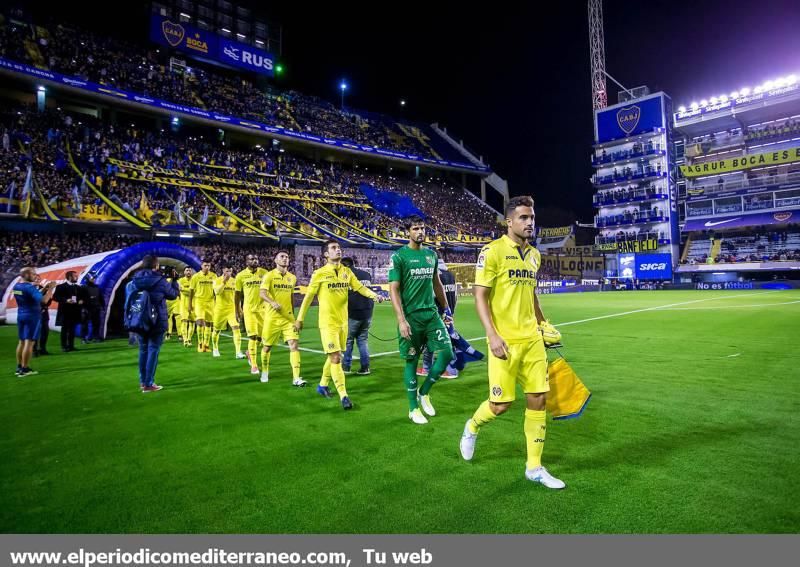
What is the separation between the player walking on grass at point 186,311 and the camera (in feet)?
40.6

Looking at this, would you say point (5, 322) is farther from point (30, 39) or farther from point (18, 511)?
point (30, 39)

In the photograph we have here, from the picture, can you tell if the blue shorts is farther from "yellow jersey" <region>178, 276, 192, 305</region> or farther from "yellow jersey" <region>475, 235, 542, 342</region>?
"yellow jersey" <region>475, 235, 542, 342</region>

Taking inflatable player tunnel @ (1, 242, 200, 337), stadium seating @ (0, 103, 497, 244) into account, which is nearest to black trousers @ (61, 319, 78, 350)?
inflatable player tunnel @ (1, 242, 200, 337)

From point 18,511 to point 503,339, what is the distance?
3.66 metres

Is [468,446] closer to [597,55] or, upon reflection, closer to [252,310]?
[252,310]

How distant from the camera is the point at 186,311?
12.8 metres

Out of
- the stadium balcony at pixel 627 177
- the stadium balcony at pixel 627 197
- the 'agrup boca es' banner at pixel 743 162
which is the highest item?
the stadium balcony at pixel 627 177

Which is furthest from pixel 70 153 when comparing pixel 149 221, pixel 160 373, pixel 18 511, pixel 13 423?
→ pixel 18 511

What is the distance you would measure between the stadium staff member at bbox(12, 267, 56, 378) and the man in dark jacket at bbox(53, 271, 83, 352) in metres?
3.10

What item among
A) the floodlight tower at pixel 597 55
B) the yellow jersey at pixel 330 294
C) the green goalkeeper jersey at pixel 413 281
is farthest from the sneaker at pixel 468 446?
the floodlight tower at pixel 597 55

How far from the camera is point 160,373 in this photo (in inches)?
332

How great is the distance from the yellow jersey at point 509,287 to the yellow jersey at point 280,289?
459 cm

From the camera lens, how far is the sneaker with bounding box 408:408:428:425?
5.07 m

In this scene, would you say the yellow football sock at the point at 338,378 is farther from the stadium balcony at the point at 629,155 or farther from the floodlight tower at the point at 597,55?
the floodlight tower at the point at 597,55
